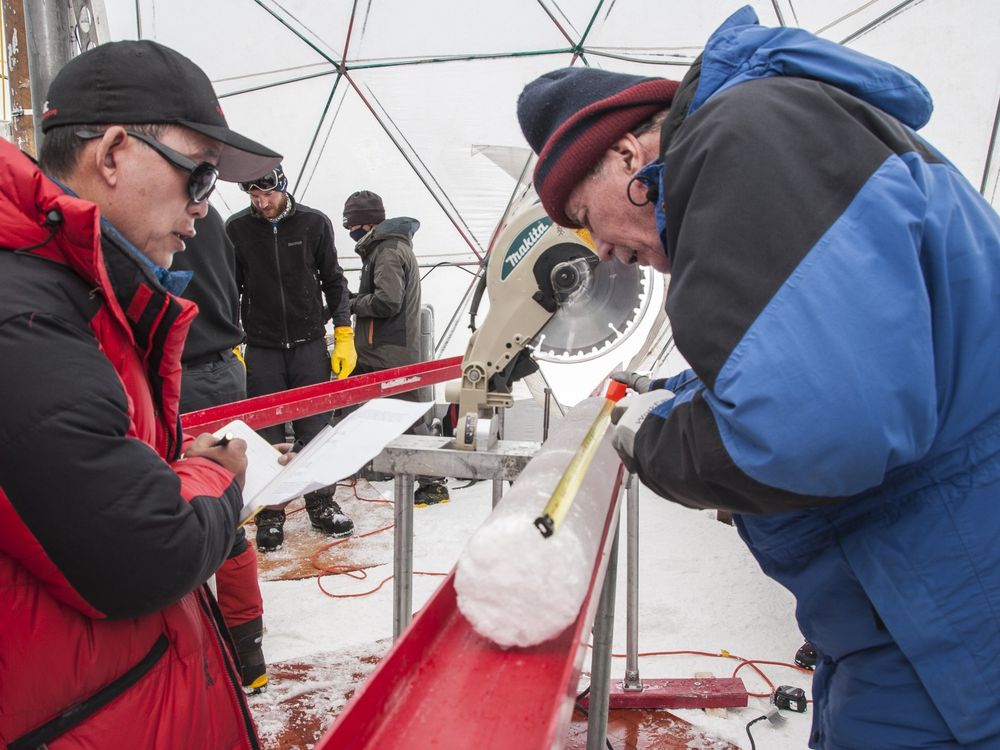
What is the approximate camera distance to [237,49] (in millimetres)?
7297

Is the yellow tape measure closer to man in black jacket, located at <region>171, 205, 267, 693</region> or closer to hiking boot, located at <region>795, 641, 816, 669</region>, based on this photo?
man in black jacket, located at <region>171, 205, 267, 693</region>

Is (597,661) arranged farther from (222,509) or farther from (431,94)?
(431,94)

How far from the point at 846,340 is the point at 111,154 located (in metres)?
1.19

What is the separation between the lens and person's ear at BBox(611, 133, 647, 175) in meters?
1.28

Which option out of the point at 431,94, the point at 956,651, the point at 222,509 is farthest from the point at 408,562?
the point at 431,94

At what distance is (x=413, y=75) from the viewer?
732cm

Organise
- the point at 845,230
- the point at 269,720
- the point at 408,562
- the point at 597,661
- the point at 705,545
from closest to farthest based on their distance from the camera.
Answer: the point at 845,230 → the point at 597,661 → the point at 408,562 → the point at 269,720 → the point at 705,545

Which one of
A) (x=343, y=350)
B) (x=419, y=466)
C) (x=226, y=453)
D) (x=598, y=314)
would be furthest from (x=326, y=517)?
(x=226, y=453)

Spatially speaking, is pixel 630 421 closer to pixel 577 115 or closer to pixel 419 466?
pixel 577 115

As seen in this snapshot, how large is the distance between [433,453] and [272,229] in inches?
114

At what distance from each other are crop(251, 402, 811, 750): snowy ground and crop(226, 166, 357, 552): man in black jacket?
2.44ft

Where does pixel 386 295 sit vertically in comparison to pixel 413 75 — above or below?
below

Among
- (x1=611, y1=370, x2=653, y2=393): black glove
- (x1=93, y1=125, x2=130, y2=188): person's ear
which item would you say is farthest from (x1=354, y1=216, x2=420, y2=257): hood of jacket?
(x1=93, y1=125, x2=130, y2=188): person's ear

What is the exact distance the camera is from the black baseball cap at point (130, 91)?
46.9 inches
